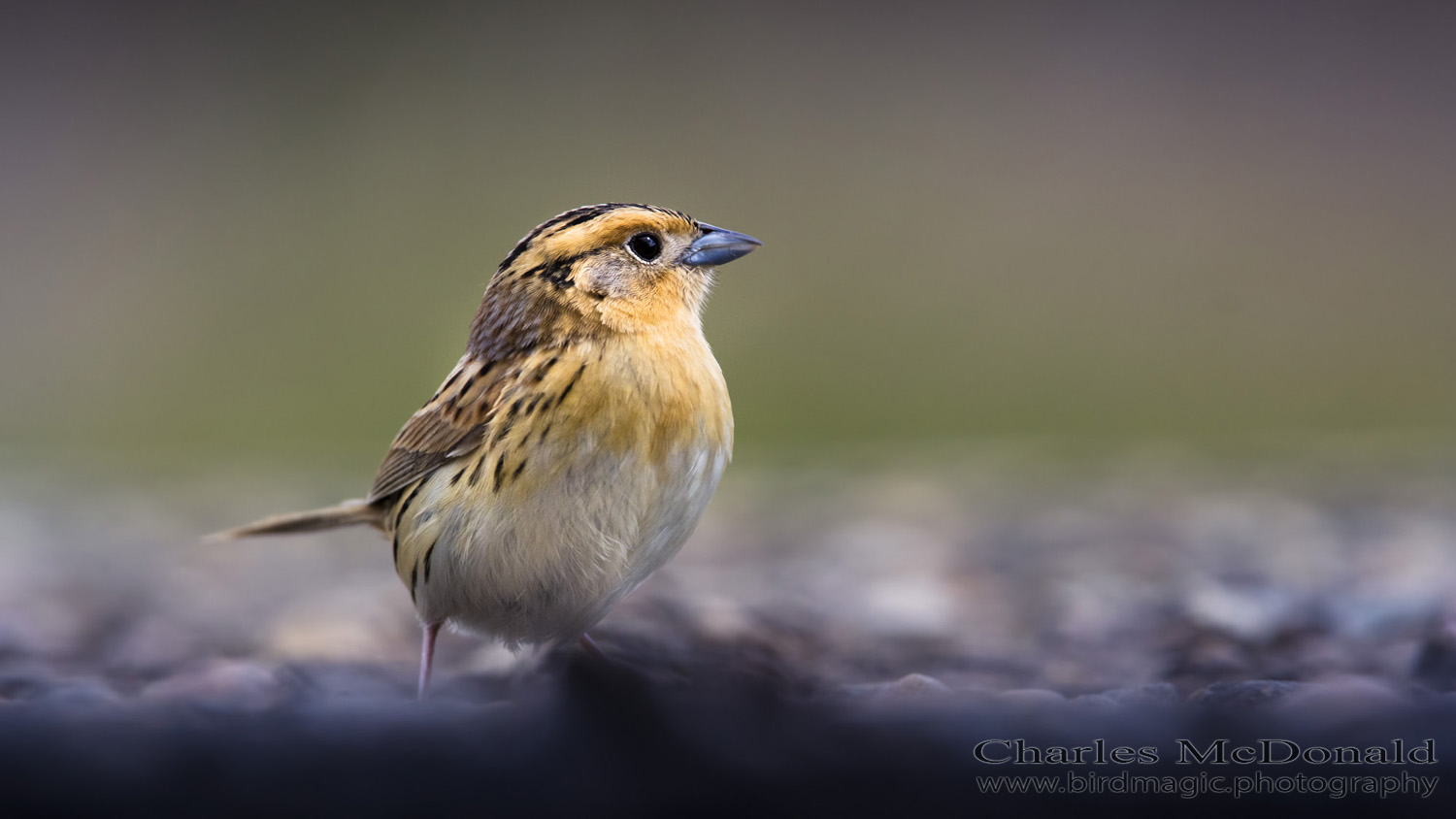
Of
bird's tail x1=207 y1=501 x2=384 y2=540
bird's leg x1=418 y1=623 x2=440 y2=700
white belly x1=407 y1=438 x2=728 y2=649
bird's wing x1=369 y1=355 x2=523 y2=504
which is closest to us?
white belly x1=407 y1=438 x2=728 y2=649

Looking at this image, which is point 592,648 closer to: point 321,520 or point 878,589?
point 321,520

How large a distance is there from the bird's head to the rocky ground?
0.66m

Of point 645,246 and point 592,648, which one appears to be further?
point 645,246

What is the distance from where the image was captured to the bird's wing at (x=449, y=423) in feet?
8.88

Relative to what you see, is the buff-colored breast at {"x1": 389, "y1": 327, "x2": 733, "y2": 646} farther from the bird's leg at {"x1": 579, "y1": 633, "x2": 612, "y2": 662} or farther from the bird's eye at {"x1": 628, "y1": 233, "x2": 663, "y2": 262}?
the bird's eye at {"x1": 628, "y1": 233, "x2": 663, "y2": 262}

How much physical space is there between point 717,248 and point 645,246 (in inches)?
6.2

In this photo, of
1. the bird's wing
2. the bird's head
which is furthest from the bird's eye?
the bird's wing

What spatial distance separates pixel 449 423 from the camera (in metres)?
2.77

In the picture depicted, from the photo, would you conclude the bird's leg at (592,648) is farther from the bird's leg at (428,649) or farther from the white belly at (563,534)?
the bird's leg at (428,649)

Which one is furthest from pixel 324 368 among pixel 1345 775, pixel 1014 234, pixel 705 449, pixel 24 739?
pixel 1345 775

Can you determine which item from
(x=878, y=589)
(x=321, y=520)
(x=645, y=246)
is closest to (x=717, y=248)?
(x=645, y=246)

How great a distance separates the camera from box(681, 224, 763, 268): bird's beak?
9.61 feet

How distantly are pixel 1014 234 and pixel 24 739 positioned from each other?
21.7 feet

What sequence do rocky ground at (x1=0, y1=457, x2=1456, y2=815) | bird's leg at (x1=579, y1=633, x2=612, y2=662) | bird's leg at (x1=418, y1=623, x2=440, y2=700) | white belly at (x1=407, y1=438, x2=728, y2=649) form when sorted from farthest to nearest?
bird's leg at (x1=418, y1=623, x2=440, y2=700), white belly at (x1=407, y1=438, x2=728, y2=649), bird's leg at (x1=579, y1=633, x2=612, y2=662), rocky ground at (x1=0, y1=457, x2=1456, y2=815)
